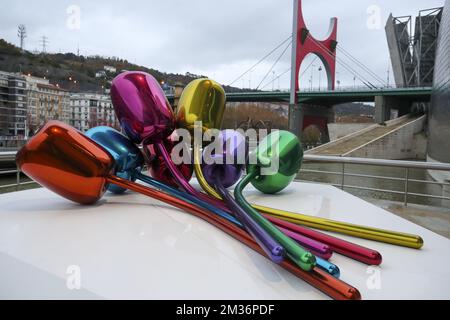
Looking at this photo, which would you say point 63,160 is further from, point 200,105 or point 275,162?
point 275,162

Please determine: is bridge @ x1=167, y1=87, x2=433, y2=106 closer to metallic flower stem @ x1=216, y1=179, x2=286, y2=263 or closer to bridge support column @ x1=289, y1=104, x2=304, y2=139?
bridge support column @ x1=289, y1=104, x2=304, y2=139

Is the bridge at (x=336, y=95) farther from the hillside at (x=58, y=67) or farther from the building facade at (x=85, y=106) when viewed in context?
the building facade at (x=85, y=106)

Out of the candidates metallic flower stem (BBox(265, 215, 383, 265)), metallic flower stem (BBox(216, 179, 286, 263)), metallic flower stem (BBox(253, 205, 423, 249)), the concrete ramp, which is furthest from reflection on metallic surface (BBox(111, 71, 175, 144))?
the concrete ramp

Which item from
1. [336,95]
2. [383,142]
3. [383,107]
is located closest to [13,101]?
[336,95]

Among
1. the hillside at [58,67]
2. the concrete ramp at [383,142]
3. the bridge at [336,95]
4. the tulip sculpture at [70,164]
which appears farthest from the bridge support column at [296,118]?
the hillside at [58,67]

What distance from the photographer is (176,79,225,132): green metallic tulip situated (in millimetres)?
2475

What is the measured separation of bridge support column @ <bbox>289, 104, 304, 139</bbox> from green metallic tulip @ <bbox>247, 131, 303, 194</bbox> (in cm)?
3033

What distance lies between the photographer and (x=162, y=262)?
4.37 feet

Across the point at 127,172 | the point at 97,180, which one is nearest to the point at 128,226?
the point at 97,180

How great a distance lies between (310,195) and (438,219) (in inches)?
72.5

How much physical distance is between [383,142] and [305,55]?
1124 centimetres

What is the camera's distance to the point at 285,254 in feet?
3.87
